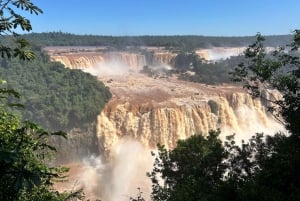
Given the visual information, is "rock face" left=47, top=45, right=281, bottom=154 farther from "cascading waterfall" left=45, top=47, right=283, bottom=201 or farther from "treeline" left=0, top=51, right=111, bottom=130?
"treeline" left=0, top=51, right=111, bottom=130

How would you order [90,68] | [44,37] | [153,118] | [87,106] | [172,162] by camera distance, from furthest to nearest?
[44,37], [90,68], [87,106], [153,118], [172,162]

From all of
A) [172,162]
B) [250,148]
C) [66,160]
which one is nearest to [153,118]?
[66,160]

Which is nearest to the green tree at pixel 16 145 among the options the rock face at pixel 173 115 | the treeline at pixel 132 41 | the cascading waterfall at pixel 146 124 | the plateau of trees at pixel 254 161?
the plateau of trees at pixel 254 161

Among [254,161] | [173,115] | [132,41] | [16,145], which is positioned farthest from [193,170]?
[132,41]

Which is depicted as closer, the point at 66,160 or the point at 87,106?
the point at 66,160

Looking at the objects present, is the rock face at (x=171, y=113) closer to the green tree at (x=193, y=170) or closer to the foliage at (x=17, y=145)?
the green tree at (x=193, y=170)

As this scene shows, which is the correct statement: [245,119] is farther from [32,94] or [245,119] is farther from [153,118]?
[32,94]

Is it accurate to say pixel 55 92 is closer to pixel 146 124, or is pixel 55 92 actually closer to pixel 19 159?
pixel 146 124
